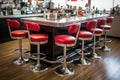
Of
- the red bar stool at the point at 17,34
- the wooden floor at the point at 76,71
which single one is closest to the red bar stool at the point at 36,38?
the wooden floor at the point at 76,71

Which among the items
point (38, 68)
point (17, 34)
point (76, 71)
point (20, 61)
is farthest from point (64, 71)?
point (17, 34)

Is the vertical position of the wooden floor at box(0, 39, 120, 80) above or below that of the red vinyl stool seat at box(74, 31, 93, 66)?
below

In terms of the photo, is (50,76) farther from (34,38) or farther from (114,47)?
(114,47)

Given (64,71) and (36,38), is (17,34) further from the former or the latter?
(64,71)

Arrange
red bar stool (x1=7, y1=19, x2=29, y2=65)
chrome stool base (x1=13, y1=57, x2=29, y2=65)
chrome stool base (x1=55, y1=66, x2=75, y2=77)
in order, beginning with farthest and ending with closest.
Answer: chrome stool base (x1=13, y1=57, x2=29, y2=65), red bar stool (x1=7, y1=19, x2=29, y2=65), chrome stool base (x1=55, y1=66, x2=75, y2=77)

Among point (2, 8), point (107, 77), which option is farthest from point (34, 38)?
point (2, 8)

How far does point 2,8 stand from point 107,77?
4408mm

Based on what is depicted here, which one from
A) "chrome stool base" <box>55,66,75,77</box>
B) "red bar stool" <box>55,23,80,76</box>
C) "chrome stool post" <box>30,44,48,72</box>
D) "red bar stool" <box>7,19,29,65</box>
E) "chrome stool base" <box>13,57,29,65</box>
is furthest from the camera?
"chrome stool base" <box>13,57,29,65</box>

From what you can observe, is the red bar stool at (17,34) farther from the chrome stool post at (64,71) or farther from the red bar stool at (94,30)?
the red bar stool at (94,30)

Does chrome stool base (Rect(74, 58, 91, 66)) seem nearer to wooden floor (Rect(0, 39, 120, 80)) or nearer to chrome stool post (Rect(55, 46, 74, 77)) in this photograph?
wooden floor (Rect(0, 39, 120, 80))

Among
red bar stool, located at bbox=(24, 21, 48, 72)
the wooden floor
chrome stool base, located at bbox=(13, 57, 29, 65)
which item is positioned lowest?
the wooden floor

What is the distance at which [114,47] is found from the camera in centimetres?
550

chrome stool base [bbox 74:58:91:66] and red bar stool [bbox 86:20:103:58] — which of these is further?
chrome stool base [bbox 74:58:91:66]

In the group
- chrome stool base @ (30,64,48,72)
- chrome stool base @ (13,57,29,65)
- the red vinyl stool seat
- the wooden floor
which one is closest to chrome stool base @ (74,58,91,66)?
the red vinyl stool seat
